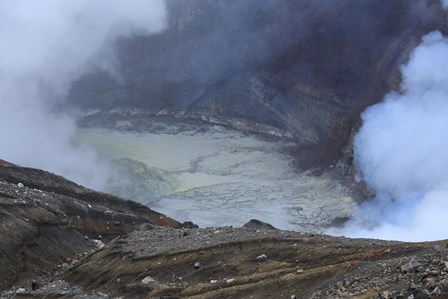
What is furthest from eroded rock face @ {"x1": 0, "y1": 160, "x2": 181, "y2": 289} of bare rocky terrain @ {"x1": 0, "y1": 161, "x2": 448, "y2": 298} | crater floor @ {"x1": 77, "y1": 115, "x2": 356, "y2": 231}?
crater floor @ {"x1": 77, "y1": 115, "x2": 356, "y2": 231}

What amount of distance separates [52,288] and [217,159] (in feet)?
141

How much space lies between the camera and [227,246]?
24.4 metres

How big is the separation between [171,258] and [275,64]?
5011cm

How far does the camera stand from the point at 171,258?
81.1 feet

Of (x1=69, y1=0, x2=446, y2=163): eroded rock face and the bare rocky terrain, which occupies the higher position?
(x1=69, y1=0, x2=446, y2=163): eroded rock face

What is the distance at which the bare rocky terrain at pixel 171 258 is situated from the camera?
17500 millimetres

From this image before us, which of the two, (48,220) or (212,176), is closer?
(48,220)

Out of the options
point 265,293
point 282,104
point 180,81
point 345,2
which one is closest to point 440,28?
point 345,2

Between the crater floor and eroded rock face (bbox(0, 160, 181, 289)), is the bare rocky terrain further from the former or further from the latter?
the crater floor

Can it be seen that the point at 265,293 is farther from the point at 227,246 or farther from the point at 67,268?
→ the point at 67,268

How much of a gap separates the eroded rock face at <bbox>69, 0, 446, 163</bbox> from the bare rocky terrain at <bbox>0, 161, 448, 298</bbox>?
28.1 meters

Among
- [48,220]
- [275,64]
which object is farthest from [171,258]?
[275,64]

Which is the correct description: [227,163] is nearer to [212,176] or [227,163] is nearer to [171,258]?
[212,176]

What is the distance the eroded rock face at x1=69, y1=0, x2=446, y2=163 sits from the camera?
63.6 metres
